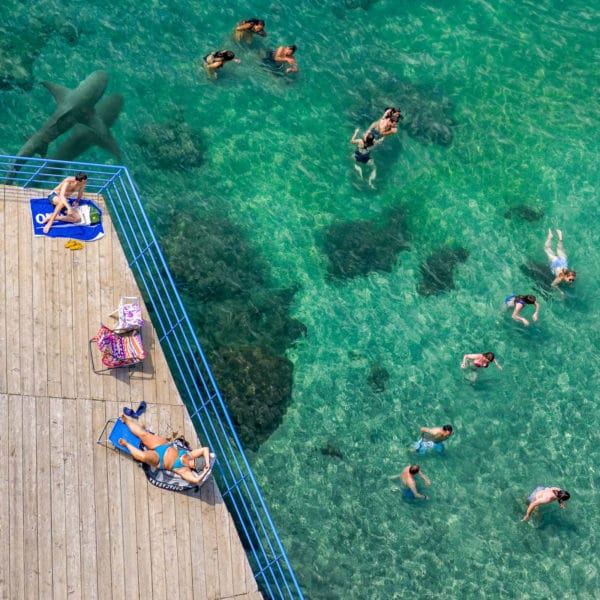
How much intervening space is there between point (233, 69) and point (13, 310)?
1180cm

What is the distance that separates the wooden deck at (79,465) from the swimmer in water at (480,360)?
25.9 feet

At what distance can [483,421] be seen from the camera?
73.0ft

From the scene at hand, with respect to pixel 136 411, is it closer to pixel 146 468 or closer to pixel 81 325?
pixel 146 468

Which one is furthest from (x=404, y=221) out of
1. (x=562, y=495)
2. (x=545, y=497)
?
(x=562, y=495)

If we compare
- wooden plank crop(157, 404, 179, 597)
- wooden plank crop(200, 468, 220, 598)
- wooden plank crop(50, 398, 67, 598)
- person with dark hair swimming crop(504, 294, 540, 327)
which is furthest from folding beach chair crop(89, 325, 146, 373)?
person with dark hair swimming crop(504, 294, 540, 327)

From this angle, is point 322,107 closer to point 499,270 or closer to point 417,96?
point 417,96

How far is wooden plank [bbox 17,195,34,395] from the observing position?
17125 millimetres

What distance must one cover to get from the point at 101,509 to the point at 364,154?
13.2m

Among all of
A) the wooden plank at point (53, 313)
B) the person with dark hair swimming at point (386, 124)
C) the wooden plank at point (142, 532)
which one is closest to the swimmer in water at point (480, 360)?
the person with dark hair swimming at point (386, 124)

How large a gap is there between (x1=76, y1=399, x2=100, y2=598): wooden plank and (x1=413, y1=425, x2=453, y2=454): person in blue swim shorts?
7897 mm

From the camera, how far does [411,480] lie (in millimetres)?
20484

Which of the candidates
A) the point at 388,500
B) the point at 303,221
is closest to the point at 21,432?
the point at 388,500

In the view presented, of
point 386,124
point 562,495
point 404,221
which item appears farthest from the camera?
point 386,124

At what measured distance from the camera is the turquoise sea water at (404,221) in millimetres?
20672
